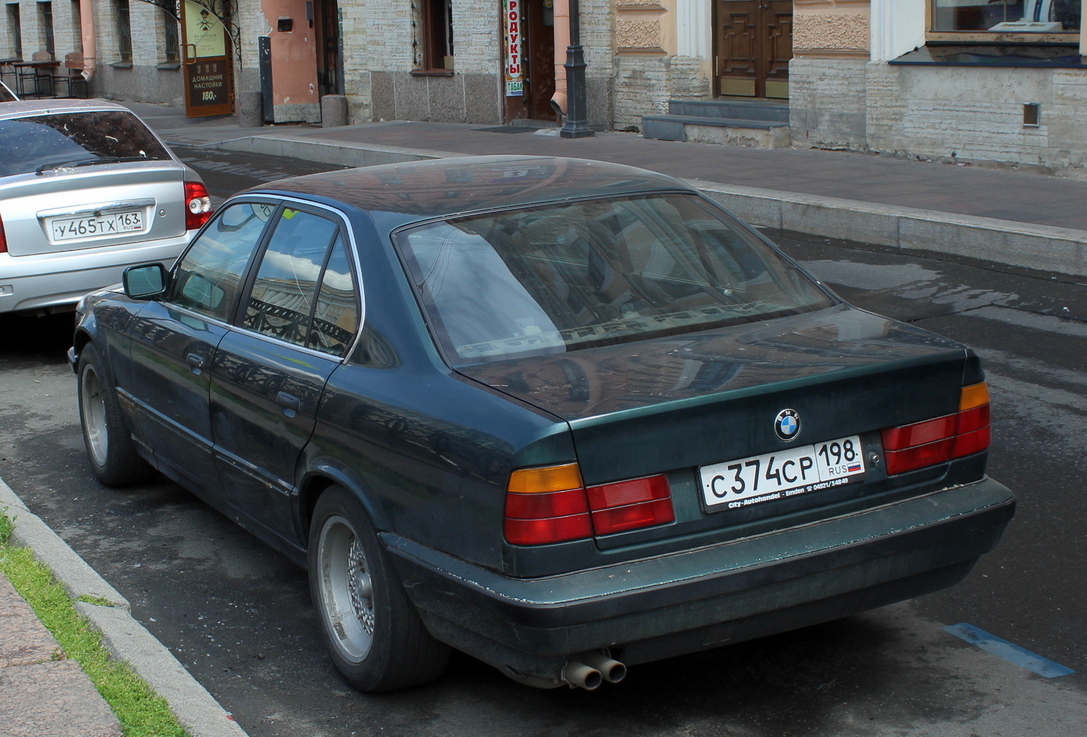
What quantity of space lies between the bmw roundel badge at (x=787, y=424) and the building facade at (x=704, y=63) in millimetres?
10778

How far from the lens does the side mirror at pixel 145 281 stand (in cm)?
517

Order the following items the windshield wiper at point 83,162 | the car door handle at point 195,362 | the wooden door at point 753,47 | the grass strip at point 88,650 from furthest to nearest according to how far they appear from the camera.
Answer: the wooden door at point 753,47 → the windshield wiper at point 83,162 → the car door handle at point 195,362 → the grass strip at point 88,650

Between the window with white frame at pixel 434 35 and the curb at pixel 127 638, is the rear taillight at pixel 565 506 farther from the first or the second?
the window with white frame at pixel 434 35

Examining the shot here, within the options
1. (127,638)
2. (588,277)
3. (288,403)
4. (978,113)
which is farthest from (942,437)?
(978,113)

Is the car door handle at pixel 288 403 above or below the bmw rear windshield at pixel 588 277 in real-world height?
below

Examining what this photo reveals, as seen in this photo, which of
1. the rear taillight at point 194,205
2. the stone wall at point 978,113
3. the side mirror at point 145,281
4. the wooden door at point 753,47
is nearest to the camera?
the side mirror at point 145,281

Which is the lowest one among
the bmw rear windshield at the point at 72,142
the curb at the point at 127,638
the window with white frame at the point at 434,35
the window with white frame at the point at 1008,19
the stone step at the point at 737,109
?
the curb at the point at 127,638

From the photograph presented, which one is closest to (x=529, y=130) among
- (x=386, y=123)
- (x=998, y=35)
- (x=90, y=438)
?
(x=386, y=123)

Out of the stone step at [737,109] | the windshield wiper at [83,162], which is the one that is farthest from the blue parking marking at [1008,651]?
the stone step at [737,109]

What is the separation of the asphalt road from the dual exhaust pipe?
38cm

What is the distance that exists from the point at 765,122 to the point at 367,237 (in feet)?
43.8

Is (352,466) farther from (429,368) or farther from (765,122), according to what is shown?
(765,122)

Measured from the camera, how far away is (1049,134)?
1318 centimetres

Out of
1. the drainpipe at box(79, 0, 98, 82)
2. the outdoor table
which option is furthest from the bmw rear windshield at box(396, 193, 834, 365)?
the outdoor table
